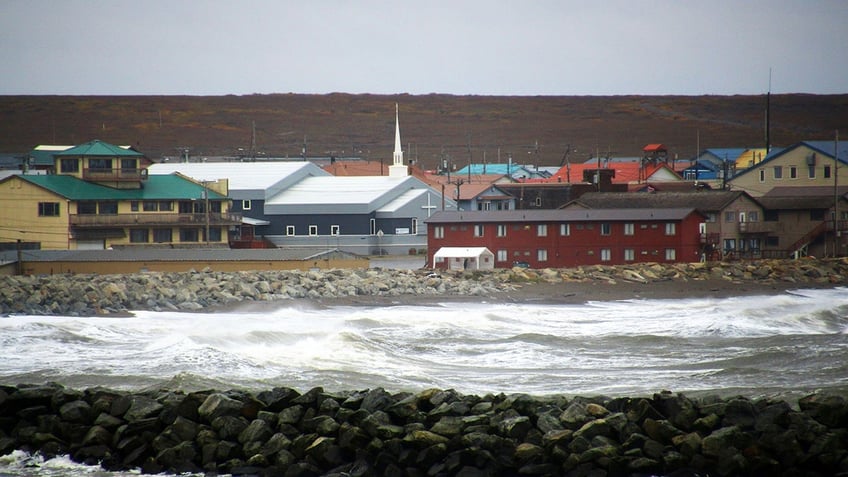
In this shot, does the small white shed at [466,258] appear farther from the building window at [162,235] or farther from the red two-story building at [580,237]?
the building window at [162,235]

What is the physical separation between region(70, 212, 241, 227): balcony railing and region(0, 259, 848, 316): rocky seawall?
7.93 m

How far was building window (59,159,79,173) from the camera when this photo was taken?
42.8 m

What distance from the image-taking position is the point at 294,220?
4594 cm

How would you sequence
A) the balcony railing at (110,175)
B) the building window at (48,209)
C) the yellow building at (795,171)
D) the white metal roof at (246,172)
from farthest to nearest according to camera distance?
the white metal roof at (246,172) < the yellow building at (795,171) < the balcony railing at (110,175) < the building window at (48,209)

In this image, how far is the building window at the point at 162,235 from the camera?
4006 centimetres

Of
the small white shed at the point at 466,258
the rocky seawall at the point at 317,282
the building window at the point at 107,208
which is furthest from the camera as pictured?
the building window at the point at 107,208

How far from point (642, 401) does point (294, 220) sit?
119ft

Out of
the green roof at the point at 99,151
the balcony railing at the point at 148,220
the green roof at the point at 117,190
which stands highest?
the green roof at the point at 99,151

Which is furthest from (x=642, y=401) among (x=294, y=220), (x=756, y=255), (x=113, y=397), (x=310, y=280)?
(x=294, y=220)

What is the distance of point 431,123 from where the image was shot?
410ft

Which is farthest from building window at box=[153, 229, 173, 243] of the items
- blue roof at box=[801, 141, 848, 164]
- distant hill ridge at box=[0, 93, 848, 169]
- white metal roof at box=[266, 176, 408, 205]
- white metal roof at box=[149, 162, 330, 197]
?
distant hill ridge at box=[0, 93, 848, 169]

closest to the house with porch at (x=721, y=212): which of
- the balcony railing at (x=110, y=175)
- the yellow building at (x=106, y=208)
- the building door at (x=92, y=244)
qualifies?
the yellow building at (x=106, y=208)

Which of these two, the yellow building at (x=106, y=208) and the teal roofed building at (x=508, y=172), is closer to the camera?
the yellow building at (x=106, y=208)

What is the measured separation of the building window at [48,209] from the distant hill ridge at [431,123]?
54105mm
